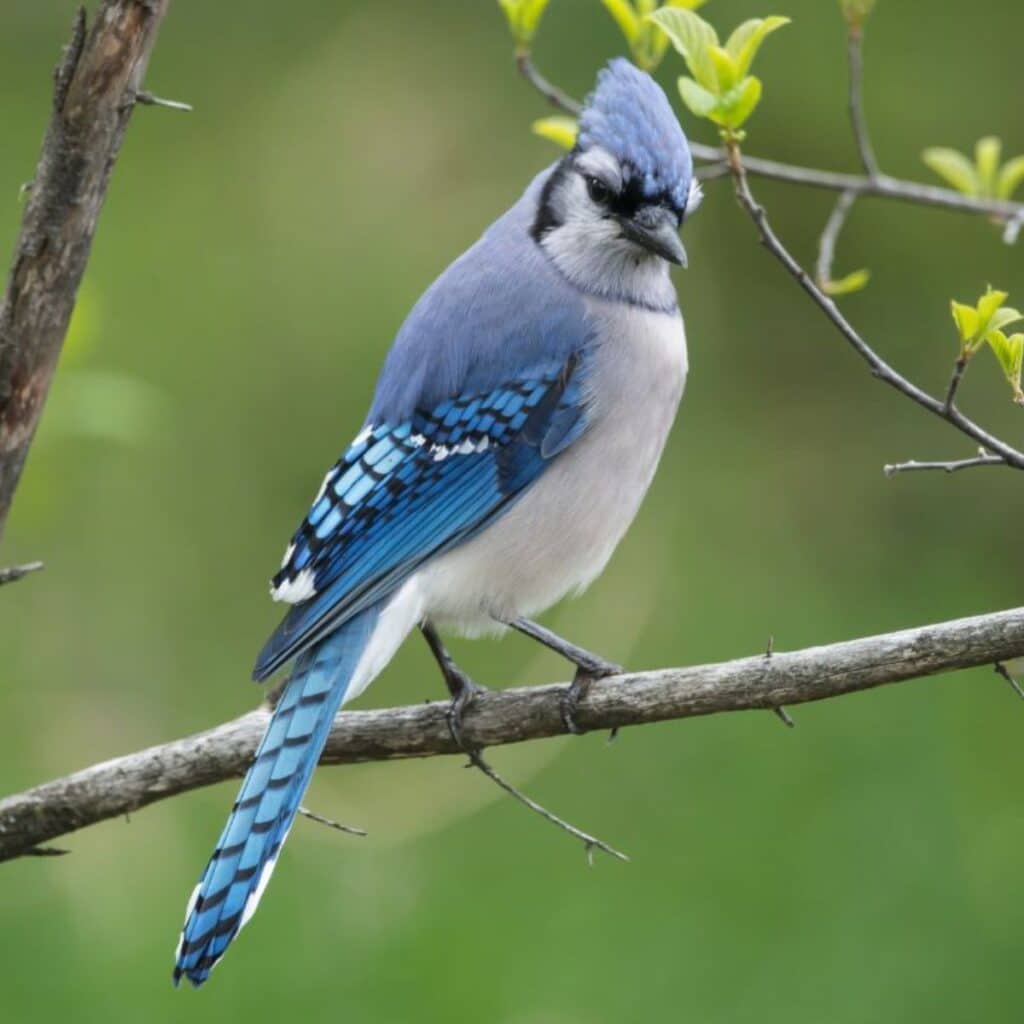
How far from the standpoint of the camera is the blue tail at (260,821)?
8.14 feet

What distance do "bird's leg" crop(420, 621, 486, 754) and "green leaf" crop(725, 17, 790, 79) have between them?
0.96m

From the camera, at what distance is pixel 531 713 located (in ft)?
8.91

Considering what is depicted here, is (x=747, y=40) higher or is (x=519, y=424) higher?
(x=747, y=40)

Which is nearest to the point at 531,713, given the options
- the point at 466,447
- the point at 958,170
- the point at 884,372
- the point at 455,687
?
the point at 455,687

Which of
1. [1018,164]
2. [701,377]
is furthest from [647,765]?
[1018,164]

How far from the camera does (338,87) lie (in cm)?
551

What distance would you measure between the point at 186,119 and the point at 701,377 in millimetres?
1788

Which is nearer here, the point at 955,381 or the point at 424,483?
the point at 955,381

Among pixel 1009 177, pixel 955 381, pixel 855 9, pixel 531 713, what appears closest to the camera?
pixel 955 381

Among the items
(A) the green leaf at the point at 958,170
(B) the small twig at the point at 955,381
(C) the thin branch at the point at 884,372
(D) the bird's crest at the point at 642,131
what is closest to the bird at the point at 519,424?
(D) the bird's crest at the point at 642,131

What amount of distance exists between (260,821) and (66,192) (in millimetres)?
870

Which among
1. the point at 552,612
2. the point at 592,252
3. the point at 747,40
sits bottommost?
the point at 552,612

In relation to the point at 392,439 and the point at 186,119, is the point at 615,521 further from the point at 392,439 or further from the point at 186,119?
the point at 186,119

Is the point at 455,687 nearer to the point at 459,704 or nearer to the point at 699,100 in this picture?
the point at 459,704
